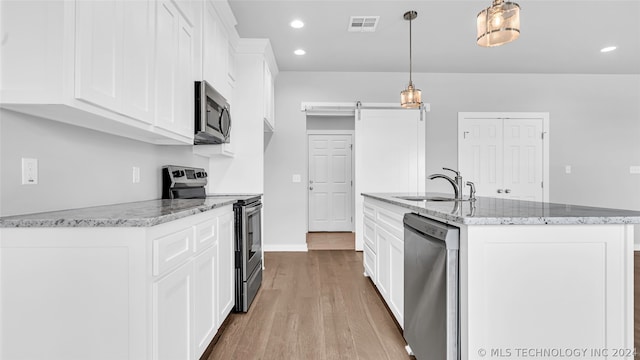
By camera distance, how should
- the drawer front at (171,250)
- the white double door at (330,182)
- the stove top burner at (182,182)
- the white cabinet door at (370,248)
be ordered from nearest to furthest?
the drawer front at (171,250) → the stove top burner at (182,182) → the white cabinet door at (370,248) → the white double door at (330,182)

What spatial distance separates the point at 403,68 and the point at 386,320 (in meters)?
3.58

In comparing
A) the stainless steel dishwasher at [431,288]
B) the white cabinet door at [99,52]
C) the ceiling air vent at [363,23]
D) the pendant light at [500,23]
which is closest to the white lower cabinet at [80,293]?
the white cabinet door at [99,52]

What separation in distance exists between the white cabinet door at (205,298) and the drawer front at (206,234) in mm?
40

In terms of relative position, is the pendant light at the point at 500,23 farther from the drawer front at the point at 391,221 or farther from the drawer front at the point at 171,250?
the drawer front at the point at 171,250

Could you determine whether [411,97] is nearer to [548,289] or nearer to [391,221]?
[391,221]

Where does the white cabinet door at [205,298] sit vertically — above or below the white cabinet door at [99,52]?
below

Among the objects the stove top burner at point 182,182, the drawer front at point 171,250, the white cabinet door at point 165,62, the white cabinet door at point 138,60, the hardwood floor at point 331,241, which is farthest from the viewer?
the hardwood floor at point 331,241

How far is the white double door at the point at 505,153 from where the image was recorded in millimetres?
4926

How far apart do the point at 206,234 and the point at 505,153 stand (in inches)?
185

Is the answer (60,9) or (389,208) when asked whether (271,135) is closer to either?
(389,208)

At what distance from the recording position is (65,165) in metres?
1.54

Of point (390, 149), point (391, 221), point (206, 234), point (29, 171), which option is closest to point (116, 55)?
point (29, 171)

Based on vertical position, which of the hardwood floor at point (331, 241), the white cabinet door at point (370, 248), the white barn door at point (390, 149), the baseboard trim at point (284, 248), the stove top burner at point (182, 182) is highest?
the white barn door at point (390, 149)

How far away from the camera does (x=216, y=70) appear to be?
280 centimetres
